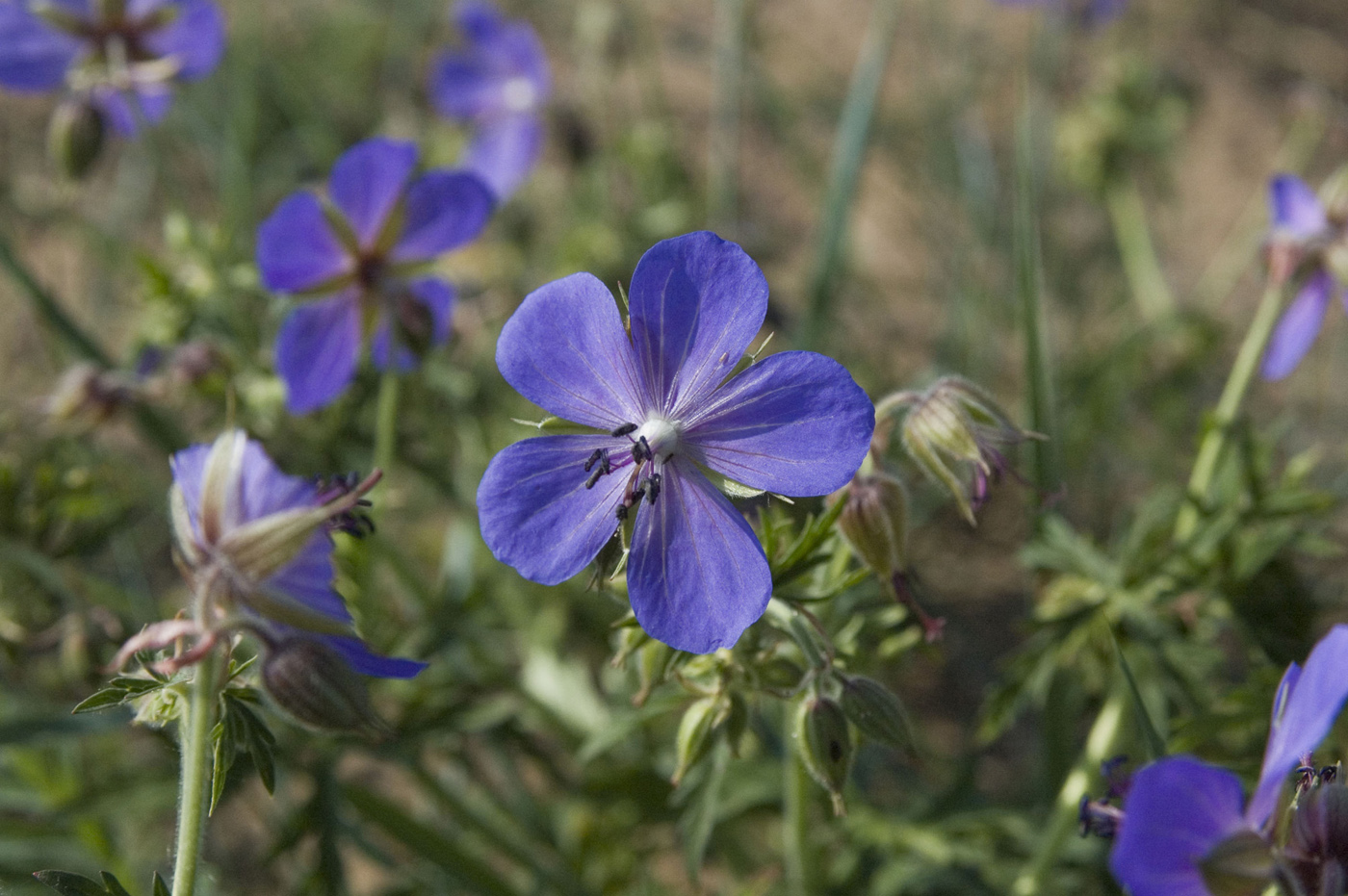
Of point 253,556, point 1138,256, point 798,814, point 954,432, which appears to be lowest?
point 798,814

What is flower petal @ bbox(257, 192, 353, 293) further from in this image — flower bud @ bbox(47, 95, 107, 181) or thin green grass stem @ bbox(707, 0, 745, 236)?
thin green grass stem @ bbox(707, 0, 745, 236)

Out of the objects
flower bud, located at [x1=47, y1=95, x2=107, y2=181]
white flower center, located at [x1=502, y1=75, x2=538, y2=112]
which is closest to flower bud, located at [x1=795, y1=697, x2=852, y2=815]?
flower bud, located at [x1=47, y1=95, x2=107, y2=181]

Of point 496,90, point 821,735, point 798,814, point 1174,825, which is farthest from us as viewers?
point 496,90

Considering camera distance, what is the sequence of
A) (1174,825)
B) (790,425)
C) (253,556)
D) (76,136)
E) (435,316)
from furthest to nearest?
(76,136) → (435,316) → (790,425) → (253,556) → (1174,825)

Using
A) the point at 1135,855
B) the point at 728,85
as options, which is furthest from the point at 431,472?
the point at 1135,855

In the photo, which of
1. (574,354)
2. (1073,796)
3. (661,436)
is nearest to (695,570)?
(661,436)

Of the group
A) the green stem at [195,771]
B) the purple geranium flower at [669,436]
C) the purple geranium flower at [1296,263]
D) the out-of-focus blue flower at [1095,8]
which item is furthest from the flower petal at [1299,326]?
the out-of-focus blue flower at [1095,8]

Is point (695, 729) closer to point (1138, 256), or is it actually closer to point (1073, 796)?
point (1073, 796)
